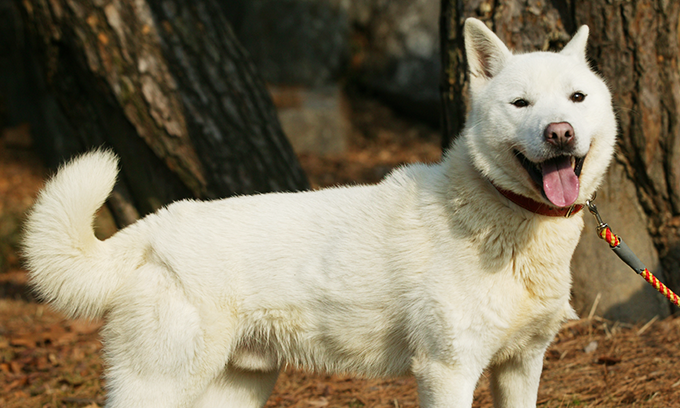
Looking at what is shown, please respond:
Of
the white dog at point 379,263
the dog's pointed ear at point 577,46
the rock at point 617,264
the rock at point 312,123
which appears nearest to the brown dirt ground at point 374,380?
the rock at point 617,264

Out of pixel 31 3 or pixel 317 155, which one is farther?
pixel 317 155

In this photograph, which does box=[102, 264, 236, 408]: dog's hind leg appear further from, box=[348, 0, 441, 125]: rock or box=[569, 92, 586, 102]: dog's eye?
box=[348, 0, 441, 125]: rock

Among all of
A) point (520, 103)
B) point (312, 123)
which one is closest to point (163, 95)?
point (520, 103)

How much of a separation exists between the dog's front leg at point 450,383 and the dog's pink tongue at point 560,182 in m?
0.76

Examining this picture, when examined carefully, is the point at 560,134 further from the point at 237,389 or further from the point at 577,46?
the point at 237,389

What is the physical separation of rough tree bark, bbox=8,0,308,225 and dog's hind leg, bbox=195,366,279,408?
1920 mm

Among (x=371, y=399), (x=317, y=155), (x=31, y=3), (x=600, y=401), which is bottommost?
(x=317, y=155)

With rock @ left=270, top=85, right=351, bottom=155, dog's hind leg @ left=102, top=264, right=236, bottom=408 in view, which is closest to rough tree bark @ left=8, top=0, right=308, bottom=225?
dog's hind leg @ left=102, top=264, right=236, bottom=408

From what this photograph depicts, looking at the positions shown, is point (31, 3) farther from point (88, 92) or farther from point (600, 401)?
point (600, 401)

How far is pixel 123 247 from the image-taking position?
116 inches

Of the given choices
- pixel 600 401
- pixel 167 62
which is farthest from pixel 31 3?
pixel 600 401

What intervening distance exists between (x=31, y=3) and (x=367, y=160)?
17.5ft

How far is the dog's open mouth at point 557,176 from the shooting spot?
2490mm

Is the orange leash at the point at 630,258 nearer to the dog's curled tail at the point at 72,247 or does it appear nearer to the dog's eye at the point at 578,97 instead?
the dog's eye at the point at 578,97
